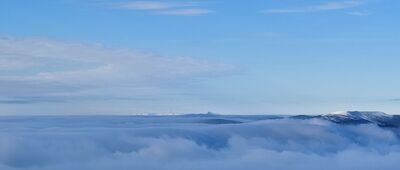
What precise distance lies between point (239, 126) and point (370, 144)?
Answer: 71.6ft

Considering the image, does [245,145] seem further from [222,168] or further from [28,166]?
[28,166]

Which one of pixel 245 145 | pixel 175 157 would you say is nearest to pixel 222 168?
pixel 175 157

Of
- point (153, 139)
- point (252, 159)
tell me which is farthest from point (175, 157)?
point (252, 159)

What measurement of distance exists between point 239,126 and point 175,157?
21736 millimetres

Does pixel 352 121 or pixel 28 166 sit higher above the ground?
pixel 352 121

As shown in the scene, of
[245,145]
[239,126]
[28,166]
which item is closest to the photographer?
[28,166]

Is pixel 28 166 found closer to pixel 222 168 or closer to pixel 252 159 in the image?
pixel 222 168

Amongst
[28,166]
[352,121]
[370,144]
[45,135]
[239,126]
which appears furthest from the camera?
[352,121]

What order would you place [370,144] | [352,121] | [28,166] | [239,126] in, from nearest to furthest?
[28,166] → [239,126] → [370,144] → [352,121]

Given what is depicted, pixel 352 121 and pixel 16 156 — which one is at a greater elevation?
pixel 352 121

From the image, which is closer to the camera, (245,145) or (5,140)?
(5,140)

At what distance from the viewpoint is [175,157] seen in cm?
9788

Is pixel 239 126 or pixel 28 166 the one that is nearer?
pixel 28 166

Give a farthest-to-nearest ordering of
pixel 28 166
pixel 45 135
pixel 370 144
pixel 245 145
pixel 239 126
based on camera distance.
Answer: pixel 370 144, pixel 239 126, pixel 245 145, pixel 45 135, pixel 28 166
